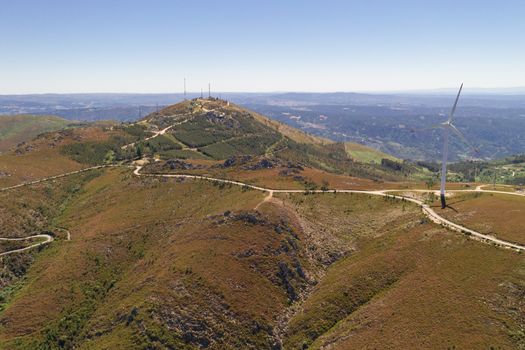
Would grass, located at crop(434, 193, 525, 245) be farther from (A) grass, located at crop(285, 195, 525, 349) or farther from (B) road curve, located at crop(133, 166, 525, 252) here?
(A) grass, located at crop(285, 195, 525, 349)

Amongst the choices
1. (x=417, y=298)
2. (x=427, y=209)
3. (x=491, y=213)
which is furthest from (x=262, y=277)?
(x=491, y=213)

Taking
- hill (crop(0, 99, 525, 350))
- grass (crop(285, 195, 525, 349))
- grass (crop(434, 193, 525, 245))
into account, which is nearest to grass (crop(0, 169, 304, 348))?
hill (crop(0, 99, 525, 350))

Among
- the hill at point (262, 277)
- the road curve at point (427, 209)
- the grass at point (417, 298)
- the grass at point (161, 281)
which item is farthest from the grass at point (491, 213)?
the grass at point (161, 281)

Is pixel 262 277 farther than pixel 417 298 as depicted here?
Yes

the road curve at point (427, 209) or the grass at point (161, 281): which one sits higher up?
the road curve at point (427, 209)

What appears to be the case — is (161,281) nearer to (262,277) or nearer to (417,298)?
(262,277)

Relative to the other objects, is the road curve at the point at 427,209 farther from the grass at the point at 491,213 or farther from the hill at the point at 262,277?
the hill at the point at 262,277

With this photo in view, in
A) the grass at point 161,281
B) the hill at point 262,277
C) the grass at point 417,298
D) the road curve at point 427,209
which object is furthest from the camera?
the road curve at point 427,209

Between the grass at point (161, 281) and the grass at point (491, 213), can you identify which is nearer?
the grass at point (161, 281)

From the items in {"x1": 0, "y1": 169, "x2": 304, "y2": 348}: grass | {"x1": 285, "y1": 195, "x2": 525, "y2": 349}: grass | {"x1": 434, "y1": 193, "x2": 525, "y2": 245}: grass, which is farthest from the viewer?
{"x1": 434, "y1": 193, "x2": 525, "y2": 245}: grass

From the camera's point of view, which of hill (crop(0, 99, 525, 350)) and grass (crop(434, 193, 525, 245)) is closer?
hill (crop(0, 99, 525, 350))

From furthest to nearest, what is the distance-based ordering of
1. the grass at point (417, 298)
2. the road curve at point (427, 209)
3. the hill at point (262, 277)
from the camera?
the road curve at point (427, 209)
the hill at point (262, 277)
the grass at point (417, 298)

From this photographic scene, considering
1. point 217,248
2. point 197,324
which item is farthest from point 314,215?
point 197,324
